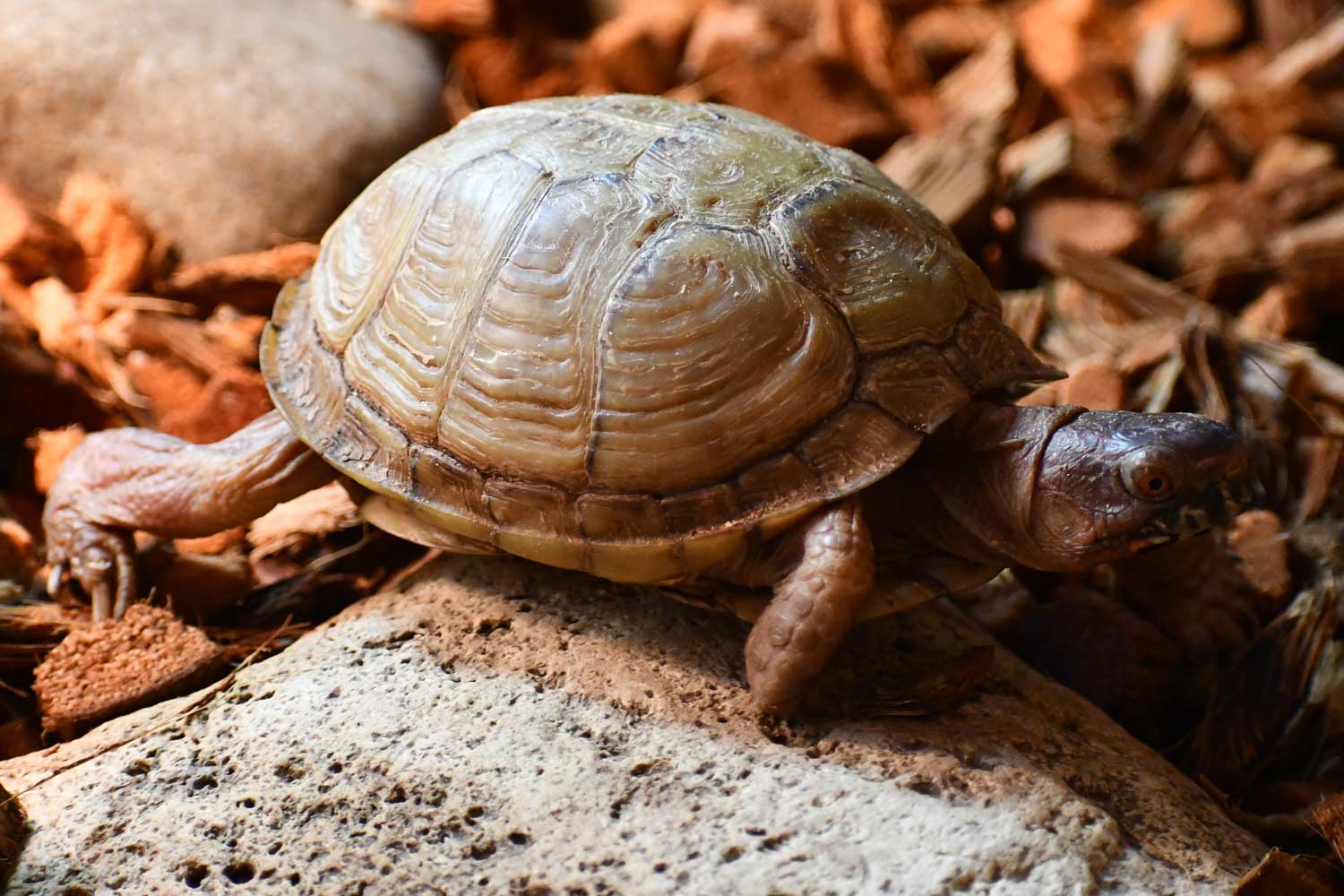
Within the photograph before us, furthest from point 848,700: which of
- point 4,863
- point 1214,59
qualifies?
point 1214,59

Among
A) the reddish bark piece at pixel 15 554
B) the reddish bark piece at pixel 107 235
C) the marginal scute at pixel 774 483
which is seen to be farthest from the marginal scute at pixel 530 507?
the reddish bark piece at pixel 107 235

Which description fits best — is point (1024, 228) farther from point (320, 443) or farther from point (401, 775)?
point (401, 775)

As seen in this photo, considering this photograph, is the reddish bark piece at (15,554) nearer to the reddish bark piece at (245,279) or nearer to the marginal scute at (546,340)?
the reddish bark piece at (245,279)

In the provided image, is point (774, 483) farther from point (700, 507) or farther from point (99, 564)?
point (99, 564)

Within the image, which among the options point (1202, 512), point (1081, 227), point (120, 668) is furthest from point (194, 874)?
point (1081, 227)

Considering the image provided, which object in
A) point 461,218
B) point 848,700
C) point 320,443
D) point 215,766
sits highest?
point 461,218

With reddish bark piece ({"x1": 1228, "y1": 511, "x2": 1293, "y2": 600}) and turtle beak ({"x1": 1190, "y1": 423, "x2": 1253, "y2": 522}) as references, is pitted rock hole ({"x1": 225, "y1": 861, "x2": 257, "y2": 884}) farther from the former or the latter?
reddish bark piece ({"x1": 1228, "y1": 511, "x2": 1293, "y2": 600})
